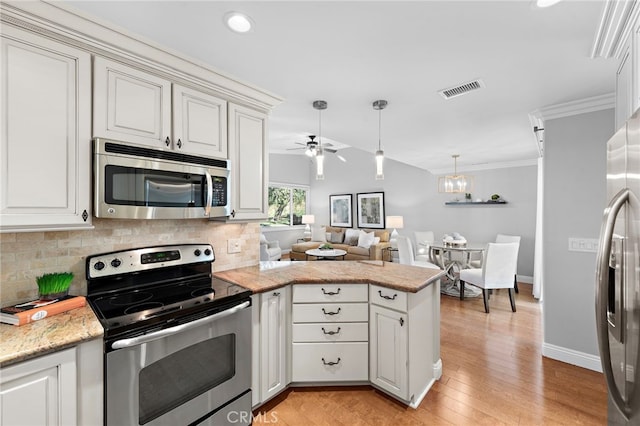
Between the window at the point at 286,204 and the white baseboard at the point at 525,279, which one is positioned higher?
the window at the point at 286,204

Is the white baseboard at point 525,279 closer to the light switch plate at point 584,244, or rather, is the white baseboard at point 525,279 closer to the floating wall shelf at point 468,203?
the floating wall shelf at point 468,203

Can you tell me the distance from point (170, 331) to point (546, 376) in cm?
294

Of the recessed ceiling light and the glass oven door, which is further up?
the recessed ceiling light

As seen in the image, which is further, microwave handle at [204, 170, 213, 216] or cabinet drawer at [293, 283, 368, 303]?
cabinet drawer at [293, 283, 368, 303]

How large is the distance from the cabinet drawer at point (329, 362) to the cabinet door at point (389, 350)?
83mm

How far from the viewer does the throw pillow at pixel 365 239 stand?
692 cm

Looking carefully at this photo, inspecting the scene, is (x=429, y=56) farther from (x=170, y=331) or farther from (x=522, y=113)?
(x=170, y=331)

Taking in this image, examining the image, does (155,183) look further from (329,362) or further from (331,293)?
(329,362)

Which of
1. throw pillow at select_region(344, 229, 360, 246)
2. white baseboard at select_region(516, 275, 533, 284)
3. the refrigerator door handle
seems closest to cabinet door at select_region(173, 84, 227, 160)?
the refrigerator door handle

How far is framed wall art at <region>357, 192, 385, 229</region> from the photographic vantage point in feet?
25.2

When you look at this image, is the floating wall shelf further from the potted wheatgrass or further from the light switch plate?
the potted wheatgrass

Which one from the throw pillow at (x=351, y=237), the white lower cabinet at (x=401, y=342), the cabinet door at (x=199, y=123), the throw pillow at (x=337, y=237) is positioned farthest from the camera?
the throw pillow at (x=337, y=237)

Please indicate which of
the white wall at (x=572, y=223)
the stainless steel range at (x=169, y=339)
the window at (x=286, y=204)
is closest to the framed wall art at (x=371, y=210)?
the window at (x=286, y=204)

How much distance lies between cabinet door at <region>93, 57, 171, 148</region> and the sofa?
5.53 metres
